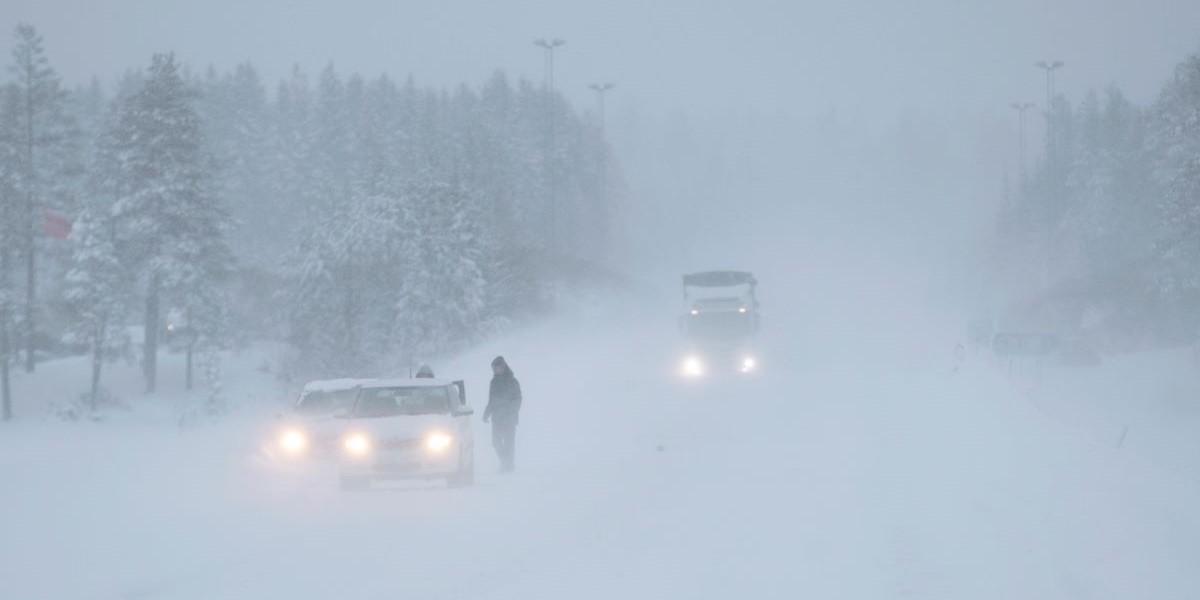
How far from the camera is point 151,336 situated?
6169 cm

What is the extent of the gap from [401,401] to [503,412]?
1.80 meters

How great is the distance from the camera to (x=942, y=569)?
12.8 m

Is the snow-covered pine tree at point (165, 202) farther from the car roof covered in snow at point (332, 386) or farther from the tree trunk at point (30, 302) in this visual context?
the car roof covered in snow at point (332, 386)

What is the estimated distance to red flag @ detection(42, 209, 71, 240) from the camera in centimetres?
6234

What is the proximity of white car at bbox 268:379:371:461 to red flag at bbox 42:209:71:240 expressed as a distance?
39843 mm

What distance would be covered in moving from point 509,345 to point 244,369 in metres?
19.3

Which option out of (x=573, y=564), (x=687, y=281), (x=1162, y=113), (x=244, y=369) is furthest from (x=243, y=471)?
(x=1162, y=113)

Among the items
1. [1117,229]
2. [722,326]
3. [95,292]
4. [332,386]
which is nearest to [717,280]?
[722,326]

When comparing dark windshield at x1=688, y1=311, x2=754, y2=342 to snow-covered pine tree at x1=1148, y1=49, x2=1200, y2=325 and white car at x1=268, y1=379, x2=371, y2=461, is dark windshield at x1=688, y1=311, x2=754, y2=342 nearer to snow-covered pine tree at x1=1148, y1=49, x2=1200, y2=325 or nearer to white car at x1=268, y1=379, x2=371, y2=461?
snow-covered pine tree at x1=1148, y1=49, x2=1200, y2=325

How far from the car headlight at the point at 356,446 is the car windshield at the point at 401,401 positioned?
1422 mm

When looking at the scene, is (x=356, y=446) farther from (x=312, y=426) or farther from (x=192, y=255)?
(x=192, y=255)

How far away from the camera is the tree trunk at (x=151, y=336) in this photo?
61.3 meters

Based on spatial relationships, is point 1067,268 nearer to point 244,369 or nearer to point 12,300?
point 244,369

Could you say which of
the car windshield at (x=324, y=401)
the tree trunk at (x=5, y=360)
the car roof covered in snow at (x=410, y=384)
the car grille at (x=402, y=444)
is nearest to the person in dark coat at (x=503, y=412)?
the car roof covered in snow at (x=410, y=384)
